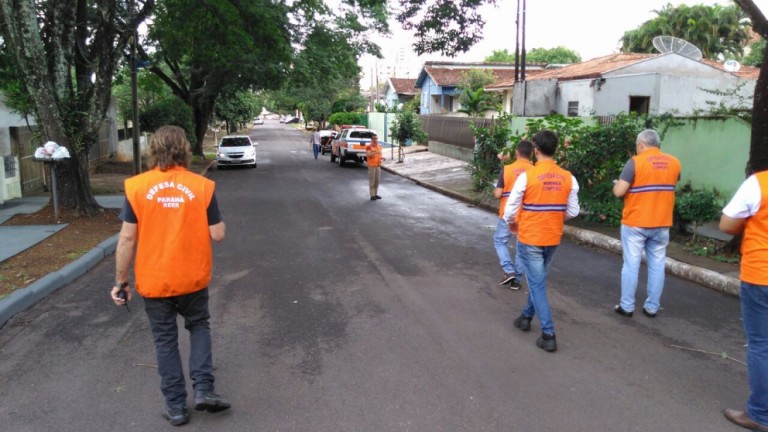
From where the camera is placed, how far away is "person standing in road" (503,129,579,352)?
16.2 feet

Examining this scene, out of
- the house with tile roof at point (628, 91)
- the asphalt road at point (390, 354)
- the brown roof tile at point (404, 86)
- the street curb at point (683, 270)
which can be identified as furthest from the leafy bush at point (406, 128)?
the brown roof tile at point (404, 86)

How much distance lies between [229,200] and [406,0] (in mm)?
6697

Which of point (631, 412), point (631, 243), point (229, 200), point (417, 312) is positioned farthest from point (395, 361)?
point (229, 200)

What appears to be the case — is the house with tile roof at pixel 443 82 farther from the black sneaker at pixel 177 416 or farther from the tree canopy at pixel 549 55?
the black sneaker at pixel 177 416

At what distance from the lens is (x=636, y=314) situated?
5949mm

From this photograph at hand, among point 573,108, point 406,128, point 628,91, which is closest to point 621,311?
point 628,91

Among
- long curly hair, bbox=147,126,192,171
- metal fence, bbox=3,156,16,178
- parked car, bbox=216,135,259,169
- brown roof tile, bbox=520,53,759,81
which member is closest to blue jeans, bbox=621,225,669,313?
long curly hair, bbox=147,126,192,171

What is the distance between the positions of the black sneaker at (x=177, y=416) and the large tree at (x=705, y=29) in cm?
4373

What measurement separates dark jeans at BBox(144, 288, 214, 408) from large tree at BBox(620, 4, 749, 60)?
4343cm

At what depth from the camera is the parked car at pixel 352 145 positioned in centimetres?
2639

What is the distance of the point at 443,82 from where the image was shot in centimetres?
3894

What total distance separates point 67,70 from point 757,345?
38.1ft

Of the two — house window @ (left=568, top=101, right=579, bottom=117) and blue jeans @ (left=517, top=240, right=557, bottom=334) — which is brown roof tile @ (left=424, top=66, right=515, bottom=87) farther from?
blue jeans @ (left=517, top=240, right=557, bottom=334)

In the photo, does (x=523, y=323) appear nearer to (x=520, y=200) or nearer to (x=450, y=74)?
(x=520, y=200)
